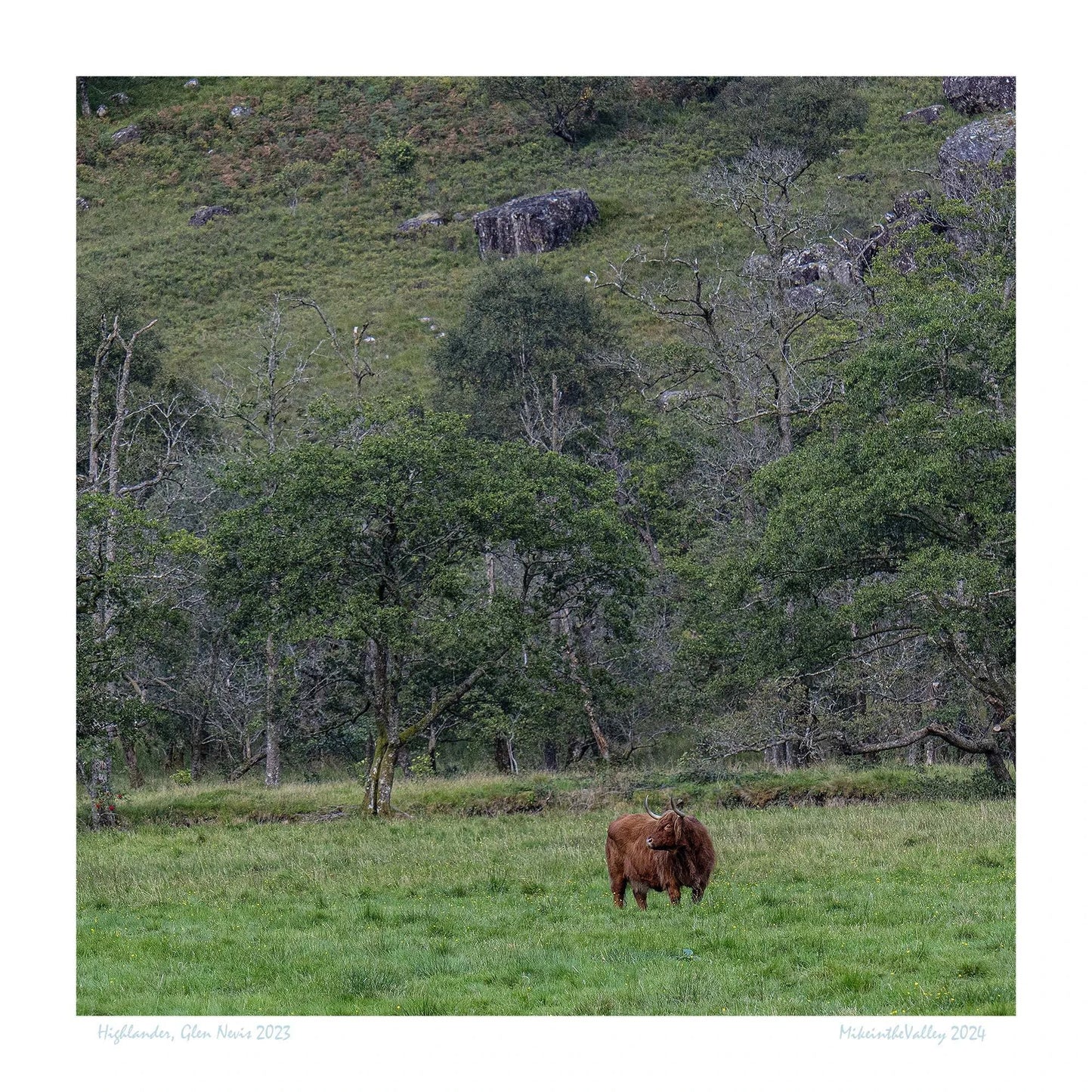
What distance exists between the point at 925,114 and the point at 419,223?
3459 cm

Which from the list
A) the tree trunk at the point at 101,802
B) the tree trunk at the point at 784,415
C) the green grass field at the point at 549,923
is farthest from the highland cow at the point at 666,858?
the tree trunk at the point at 784,415

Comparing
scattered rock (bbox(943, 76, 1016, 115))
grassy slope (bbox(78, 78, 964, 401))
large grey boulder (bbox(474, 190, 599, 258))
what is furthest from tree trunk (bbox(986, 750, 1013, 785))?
scattered rock (bbox(943, 76, 1016, 115))

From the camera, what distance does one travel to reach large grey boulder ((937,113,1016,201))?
4269 centimetres

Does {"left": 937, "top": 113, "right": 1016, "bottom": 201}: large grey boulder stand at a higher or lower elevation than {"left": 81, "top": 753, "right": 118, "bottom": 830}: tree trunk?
higher

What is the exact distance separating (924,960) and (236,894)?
9339mm

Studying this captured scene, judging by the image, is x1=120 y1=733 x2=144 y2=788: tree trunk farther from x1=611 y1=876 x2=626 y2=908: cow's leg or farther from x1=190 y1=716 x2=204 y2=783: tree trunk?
x1=611 y1=876 x2=626 y2=908: cow's leg

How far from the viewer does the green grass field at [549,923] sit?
37.8 feet

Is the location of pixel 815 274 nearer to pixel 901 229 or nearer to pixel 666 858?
pixel 901 229

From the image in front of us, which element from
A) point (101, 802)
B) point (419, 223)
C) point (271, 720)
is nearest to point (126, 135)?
point (419, 223)

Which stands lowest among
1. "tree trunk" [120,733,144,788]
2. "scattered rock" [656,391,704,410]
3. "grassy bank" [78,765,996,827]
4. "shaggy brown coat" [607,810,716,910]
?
"tree trunk" [120,733,144,788]

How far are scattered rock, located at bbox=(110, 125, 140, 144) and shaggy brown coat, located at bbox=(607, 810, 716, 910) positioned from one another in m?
89.3

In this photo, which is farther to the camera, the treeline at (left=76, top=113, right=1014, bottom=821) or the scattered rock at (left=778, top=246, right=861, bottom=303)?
the scattered rock at (left=778, top=246, right=861, bottom=303)

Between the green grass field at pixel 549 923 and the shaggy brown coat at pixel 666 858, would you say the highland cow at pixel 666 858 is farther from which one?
the green grass field at pixel 549 923

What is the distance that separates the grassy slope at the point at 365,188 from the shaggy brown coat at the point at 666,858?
4613cm
